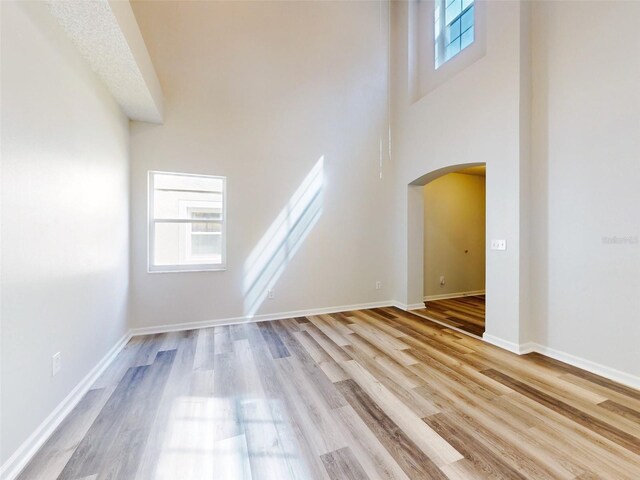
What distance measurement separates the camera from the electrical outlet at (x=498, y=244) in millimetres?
2959

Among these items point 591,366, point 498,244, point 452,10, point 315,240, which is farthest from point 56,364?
point 452,10

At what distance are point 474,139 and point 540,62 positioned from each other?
35.5 inches

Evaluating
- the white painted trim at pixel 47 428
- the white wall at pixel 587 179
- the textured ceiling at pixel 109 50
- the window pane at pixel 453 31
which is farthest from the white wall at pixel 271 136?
the white wall at pixel 587 179

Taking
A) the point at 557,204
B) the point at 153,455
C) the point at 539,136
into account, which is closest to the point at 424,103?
the point at 539,136

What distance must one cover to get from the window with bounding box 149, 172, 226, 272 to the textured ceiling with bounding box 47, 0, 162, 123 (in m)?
0.95

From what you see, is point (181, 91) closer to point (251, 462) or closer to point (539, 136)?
point (251, 462)

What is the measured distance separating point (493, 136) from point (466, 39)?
1.80 metres

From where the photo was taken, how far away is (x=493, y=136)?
3.05 m

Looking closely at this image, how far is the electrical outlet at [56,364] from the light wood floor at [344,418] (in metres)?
0.35

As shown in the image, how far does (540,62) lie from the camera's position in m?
2.80

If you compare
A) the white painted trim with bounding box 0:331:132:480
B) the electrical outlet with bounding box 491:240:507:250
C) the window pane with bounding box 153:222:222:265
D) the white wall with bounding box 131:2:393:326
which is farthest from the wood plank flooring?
the white painted trim with bounding box 0:331:132:480

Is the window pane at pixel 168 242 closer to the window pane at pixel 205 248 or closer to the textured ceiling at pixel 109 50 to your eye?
the window pane at pixel 205 248

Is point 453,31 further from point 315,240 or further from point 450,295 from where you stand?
point 450,295

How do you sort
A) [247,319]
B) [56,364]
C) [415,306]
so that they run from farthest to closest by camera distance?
[415,306] → [247,319] → [56,364]
